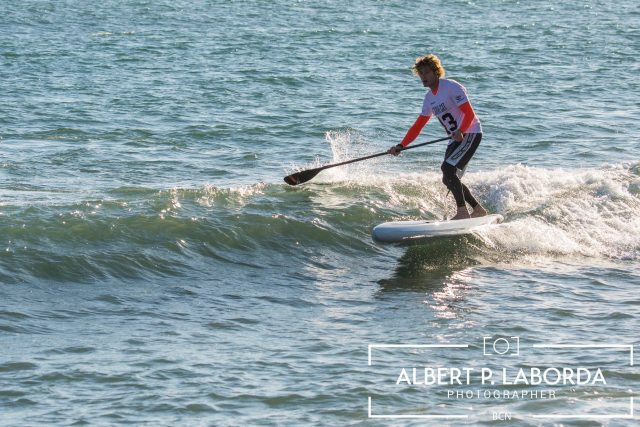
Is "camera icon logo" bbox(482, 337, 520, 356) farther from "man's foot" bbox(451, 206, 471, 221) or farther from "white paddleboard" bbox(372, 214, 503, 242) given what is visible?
"man's foot" bbox(451, 206, 471, 221)

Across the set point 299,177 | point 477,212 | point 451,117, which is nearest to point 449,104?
point 451,117

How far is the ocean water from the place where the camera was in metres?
7.53

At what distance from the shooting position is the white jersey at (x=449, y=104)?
36.4ft

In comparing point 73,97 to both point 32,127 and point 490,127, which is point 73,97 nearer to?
point 32,127

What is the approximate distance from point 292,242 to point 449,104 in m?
2.30

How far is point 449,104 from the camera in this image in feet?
36.7

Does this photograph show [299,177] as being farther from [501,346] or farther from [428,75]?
[501,346]

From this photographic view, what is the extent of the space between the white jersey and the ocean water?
1.23 m

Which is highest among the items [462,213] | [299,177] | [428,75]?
[428,75]

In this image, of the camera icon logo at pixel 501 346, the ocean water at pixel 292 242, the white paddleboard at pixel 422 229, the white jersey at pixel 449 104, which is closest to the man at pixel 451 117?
the white jersey at pixel 449 104

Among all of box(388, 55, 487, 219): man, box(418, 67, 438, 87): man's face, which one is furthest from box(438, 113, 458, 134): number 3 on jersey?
box(418, 67, 438, 87): man's face

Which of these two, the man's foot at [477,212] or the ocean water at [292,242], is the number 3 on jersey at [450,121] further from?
the ocean water at [292,242]

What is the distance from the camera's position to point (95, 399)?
7281 millimetres

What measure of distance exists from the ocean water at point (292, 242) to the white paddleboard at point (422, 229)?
6.1 inches
